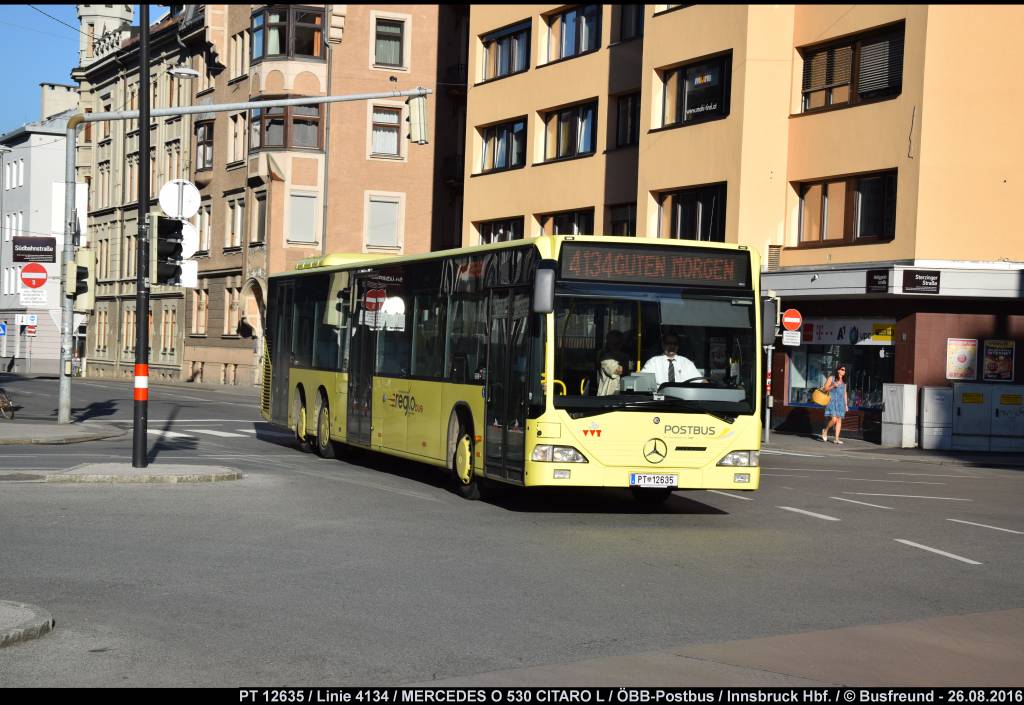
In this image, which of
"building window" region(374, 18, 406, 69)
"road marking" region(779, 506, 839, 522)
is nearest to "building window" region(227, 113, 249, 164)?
"building window" region(374, 18, 406, 69)

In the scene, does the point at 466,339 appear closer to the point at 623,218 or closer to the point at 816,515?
the point at 816,515

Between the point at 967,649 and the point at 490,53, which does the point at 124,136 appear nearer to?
the point at 490,53

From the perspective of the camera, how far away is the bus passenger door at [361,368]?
20625 mm

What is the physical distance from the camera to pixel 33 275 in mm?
28375

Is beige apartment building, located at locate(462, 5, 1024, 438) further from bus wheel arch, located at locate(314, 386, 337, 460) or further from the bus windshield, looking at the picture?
the bus windshield

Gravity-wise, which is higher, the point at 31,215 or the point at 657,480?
the point at 31,215

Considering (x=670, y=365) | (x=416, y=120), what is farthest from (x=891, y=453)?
(x=670, y=365)

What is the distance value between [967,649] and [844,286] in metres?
24.4

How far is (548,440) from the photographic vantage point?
14.7m

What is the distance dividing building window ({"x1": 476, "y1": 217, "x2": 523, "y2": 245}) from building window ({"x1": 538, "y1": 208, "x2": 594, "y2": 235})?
1.16m

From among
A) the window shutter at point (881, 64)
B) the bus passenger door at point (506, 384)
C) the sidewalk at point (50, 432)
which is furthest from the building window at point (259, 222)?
the bus passenger door at point (506, 384)

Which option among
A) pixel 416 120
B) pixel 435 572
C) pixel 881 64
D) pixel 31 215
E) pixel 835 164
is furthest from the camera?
pixel 31 215
